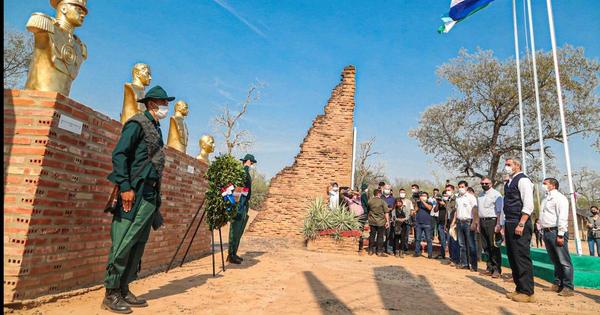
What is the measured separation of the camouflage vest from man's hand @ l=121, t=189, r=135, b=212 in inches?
15.1

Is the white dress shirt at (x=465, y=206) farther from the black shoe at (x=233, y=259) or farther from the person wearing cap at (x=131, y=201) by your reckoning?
the person wearing cap at (x=131, y=201)

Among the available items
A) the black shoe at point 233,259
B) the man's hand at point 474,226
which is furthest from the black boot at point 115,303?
the man's hand at point 474,226

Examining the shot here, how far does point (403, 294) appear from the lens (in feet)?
15.4

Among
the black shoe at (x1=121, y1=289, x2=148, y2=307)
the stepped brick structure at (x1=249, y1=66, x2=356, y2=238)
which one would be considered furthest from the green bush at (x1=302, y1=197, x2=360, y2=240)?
the black shoe at (x1=121, y1=289, x2=148, y2=307)

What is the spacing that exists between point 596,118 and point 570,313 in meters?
20.5

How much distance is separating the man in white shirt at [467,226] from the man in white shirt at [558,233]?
1797 millimetres

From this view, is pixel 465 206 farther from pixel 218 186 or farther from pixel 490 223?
pixel 218 186

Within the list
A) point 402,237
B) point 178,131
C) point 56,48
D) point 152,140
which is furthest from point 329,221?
point 56,48

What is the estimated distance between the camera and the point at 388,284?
531cm

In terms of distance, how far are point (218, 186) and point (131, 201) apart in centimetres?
252

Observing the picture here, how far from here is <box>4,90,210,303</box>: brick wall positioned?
9.86 feet

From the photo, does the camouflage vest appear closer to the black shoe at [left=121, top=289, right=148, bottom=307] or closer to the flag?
the black shoe at [left=121, top=289, right=148, bottom=307]

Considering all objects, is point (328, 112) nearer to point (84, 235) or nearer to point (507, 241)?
point (507, 241)

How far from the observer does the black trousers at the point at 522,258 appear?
4.69 meters
